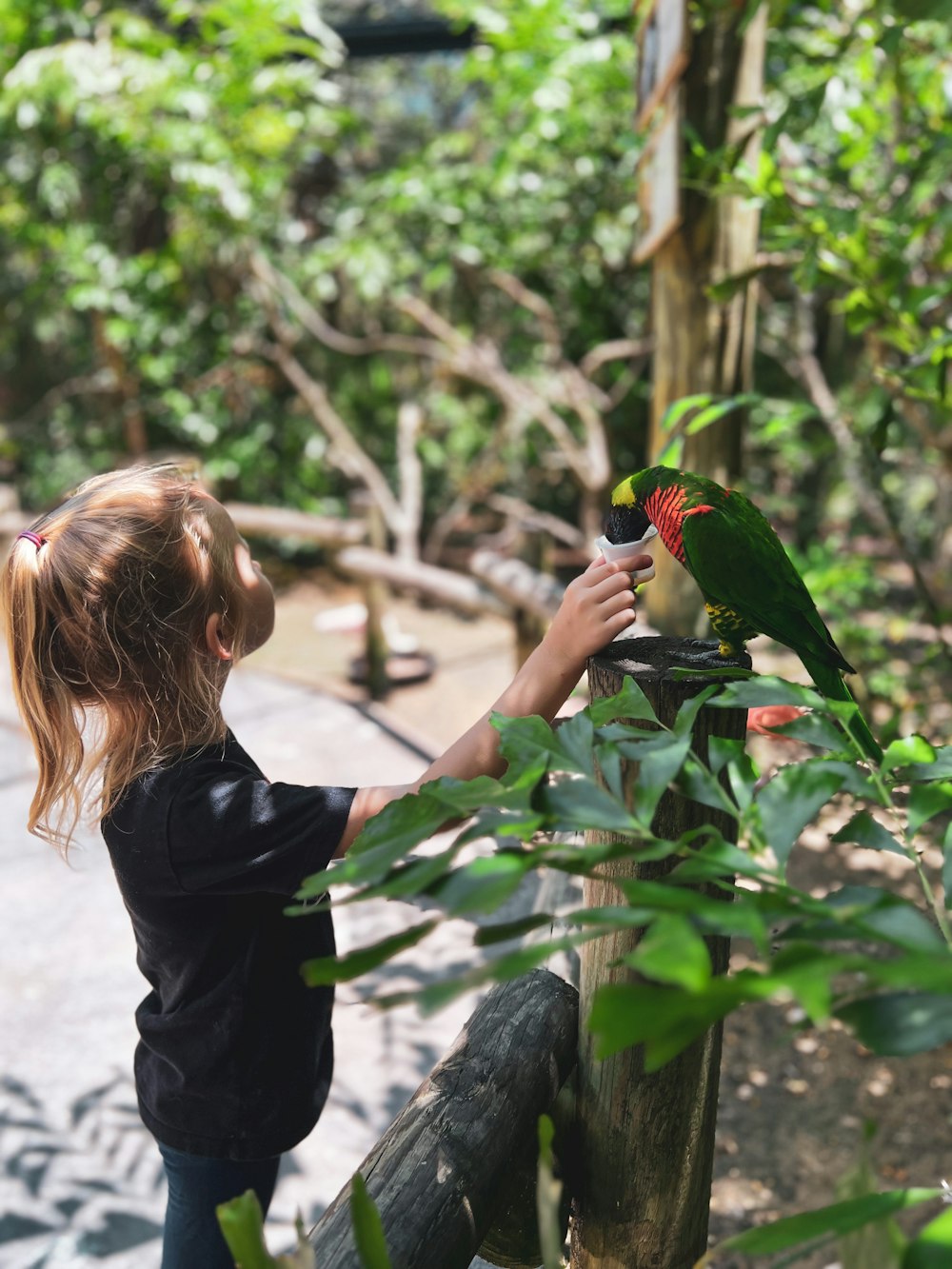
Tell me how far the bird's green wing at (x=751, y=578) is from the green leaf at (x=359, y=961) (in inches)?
24.1

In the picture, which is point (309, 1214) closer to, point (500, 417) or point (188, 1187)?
point (188, 1187)

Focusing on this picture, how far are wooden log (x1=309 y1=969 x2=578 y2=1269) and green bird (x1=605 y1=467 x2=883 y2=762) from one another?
0.47m

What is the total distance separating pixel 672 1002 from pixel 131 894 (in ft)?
2.78

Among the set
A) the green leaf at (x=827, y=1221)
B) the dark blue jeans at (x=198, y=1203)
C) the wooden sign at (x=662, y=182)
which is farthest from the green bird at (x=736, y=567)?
the wooden sign at (x=662, y=182)

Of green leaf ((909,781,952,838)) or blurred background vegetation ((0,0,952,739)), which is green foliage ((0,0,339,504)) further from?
green leaf ((909,781,952,838))

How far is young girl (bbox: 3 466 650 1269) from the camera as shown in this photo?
101 cm

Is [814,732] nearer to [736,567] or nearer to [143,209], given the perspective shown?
[736,567]

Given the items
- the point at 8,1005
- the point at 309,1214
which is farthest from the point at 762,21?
the point at 8,1005

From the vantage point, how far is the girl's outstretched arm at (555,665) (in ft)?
3.13

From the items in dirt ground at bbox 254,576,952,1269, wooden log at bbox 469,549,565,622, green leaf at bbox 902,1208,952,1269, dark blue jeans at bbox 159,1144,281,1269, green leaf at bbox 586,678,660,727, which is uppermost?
green leaf at bbox 586,678,660,727

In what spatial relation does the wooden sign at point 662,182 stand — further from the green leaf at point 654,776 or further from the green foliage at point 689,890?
the green leaf at point 654,776

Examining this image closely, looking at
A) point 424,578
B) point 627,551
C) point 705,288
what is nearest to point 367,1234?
point 627,551

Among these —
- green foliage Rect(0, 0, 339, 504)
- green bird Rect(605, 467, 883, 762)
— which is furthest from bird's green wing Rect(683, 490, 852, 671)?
green foliage Rect(0, 0, 339, 504)

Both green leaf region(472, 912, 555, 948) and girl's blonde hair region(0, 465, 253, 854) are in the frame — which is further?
girl's blonde hair region(0, 465, 253, 854)
